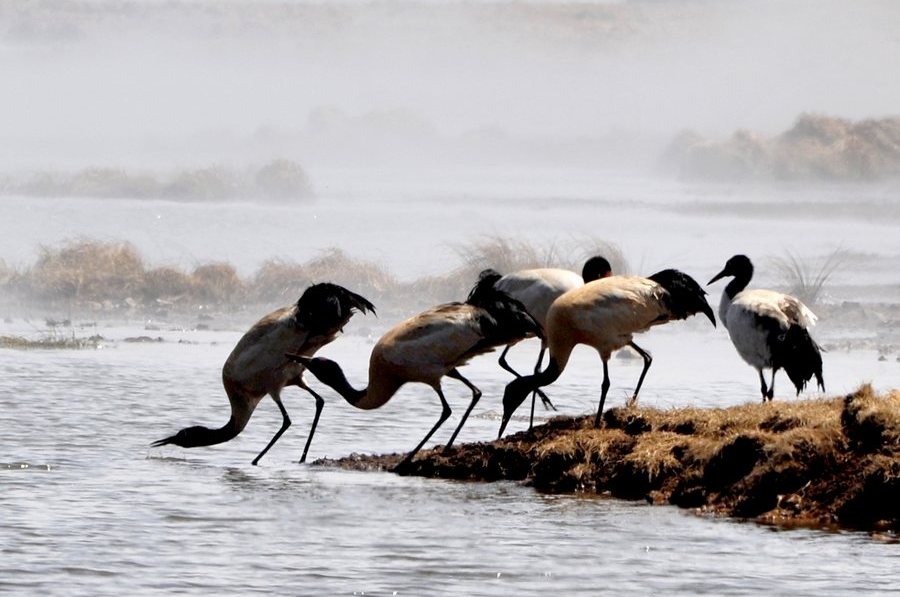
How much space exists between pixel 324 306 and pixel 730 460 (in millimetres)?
3423

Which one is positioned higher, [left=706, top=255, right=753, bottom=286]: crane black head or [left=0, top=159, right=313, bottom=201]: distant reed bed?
[left=0, top=159, right=313, bottom=201]: distant reed bed

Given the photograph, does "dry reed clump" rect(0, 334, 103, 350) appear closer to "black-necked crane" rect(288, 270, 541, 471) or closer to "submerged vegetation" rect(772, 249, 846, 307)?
"black-necked crane" rect(288, 270, 541, 471)

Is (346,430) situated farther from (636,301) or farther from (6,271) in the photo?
(6,271)

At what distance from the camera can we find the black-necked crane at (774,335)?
42.3ft

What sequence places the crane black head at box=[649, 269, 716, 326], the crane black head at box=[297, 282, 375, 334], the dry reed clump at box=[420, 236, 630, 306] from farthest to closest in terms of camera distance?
the dry reed clump at box=[420, 236, 630, 306] < the crane black head at box=[297, 282, 375, 334] < the crane black head at box=[649, 269, 716, 326]

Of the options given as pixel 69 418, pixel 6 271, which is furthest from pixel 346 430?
pixel 6 271

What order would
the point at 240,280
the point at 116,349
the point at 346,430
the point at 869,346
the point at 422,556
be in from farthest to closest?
the point at 240,280
the point at 869,346
the point at 116,349
the point at 346,430
the point at 422,556

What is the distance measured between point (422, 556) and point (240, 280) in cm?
1753

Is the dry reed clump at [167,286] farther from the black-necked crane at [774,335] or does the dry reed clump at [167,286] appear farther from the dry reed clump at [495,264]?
the black-necked crane at [774,335]

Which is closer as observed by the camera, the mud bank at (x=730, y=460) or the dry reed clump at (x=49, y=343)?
the mud bank at (x=730, y=460)

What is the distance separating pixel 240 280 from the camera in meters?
26.9

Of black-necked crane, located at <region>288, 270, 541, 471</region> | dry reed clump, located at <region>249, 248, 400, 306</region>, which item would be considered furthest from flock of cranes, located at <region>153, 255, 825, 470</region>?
dry reed clump, located at <region>249, 248, 400, 306</region>

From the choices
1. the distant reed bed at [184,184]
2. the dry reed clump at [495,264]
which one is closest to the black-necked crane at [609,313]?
the dry reed clump at [495,264]

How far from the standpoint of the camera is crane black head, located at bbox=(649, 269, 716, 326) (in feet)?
42.1
